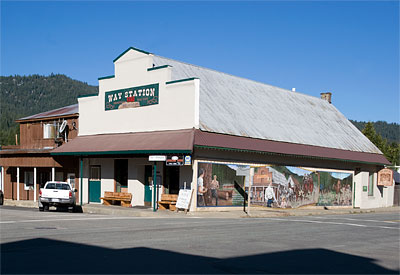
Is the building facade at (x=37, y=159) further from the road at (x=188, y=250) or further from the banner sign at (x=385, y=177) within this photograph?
the banner sign at (x=385, y=177)

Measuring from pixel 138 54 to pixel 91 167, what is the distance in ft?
26.6

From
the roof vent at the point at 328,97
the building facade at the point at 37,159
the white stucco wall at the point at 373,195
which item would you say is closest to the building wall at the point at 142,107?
the building facade at the point at 37,159

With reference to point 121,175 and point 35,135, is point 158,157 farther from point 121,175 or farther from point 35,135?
point 35,135

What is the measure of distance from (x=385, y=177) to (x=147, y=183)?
2123cm

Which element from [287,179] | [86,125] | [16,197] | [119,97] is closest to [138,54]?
[119,97]

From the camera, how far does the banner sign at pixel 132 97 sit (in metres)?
29.0

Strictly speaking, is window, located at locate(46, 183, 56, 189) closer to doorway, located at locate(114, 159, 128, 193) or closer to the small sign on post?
doorway, located at locate(114, 159, 128, 193)

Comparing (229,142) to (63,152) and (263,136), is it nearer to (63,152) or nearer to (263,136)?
(263,136)

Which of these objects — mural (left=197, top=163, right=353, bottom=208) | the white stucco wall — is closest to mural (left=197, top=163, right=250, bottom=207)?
mural (left=197, top=163, right=353, bottom=208)

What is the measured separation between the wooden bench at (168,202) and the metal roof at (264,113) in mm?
4002

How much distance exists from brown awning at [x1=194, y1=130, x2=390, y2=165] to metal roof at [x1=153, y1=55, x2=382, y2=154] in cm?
42

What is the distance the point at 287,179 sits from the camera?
3209 cm

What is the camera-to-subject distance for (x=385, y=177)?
40969 millimetres

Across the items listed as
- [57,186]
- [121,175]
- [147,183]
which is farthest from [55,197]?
[147,183]
